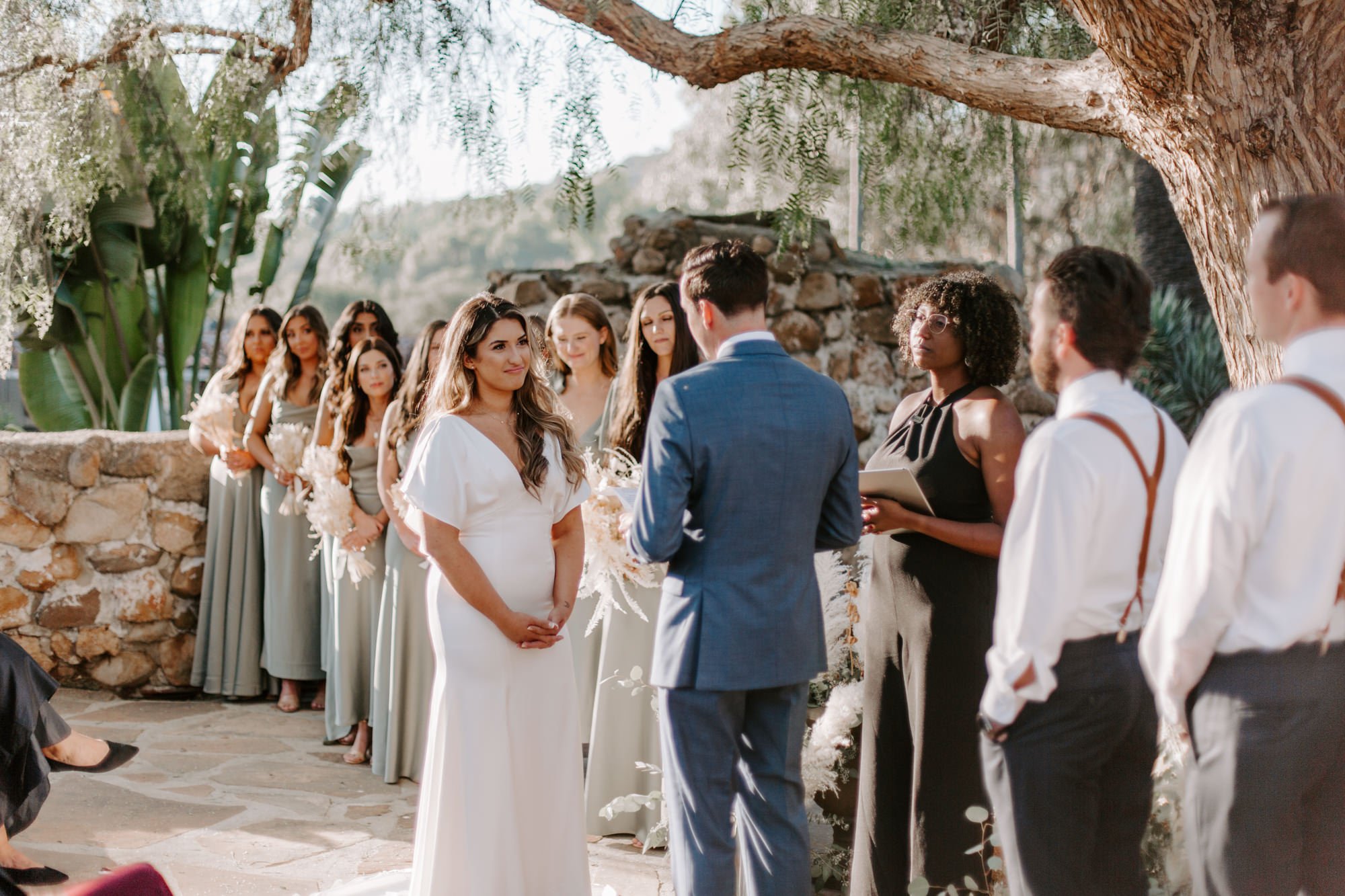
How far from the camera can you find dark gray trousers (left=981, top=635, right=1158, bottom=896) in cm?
223

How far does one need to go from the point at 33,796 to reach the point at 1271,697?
12.5 ft

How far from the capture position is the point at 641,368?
4555mm

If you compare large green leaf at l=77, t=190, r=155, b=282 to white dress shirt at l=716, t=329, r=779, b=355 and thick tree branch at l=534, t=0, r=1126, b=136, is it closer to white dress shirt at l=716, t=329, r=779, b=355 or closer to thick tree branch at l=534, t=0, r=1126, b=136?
thick tree branch at l=534, t=0, r=1126, b=136

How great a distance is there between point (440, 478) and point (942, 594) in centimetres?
148

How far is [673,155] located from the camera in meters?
24.2

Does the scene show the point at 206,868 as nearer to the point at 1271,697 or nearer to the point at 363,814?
the point at 363,814

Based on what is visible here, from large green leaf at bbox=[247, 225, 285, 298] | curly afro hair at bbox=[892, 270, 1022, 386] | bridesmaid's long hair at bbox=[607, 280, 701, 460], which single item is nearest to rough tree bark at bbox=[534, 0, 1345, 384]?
curly afro hair at bbox=[892, 270, 1022, 386]

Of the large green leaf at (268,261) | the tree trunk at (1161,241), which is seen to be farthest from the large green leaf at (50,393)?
the tree trunk at (1161,241)

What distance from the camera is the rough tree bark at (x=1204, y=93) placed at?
10.5 ft

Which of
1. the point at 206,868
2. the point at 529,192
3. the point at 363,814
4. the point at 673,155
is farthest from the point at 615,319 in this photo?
the point at 673,155

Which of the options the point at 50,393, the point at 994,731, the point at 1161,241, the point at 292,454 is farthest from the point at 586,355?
the point at 1161,241

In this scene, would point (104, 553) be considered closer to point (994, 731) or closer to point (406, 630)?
point (406, 630)

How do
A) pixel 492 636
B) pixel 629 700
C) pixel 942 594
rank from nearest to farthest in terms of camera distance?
pixel 942 594, pixel 492 636, pixel 629 700

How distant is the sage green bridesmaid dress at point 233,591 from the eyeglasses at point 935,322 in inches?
175
